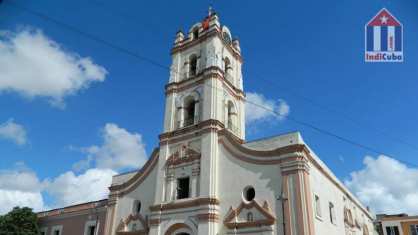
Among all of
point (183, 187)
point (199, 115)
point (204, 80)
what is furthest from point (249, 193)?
point (204, 80)

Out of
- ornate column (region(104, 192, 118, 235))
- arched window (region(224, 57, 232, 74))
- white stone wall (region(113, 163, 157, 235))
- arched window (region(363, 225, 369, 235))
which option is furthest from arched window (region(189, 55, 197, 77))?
arched window (region(363, 225, 369, 235))

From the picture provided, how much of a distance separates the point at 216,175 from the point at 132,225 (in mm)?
7654

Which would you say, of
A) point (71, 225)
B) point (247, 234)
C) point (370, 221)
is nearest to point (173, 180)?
point (247, 234)

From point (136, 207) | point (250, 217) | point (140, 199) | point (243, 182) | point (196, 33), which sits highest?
point (196, 33)

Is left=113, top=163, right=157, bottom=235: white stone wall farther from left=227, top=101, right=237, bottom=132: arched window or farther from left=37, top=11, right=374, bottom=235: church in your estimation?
left=227, top=101, right=237, bottom=132: arched window

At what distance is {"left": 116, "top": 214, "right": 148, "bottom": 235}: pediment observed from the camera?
77.1ft

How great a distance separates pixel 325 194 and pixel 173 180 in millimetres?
10140

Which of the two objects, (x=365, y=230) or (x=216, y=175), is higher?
(x=216, y=175)

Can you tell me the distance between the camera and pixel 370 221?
3706 cm

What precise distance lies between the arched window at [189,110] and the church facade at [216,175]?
0.09m

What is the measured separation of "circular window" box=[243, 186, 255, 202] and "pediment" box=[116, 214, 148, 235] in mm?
7718

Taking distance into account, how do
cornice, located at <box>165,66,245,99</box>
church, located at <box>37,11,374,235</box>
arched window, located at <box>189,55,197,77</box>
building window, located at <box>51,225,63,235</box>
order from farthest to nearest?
building window, located at <box>51,225,63,235</box>
arched window, located at <box>189,55,197,77</box>
cornice, located at <box>165,66,245,99</box>
church, located at <box>37,11,374,235</box>

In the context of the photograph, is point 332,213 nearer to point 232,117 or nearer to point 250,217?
point 250,217

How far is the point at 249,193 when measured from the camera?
2039 centimetres
